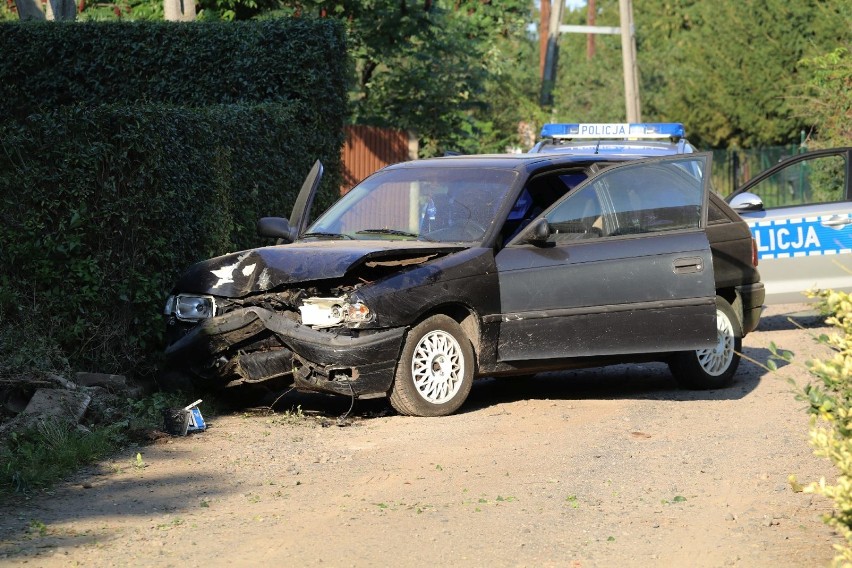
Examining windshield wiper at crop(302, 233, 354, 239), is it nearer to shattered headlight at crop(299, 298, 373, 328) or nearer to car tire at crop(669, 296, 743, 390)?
shattered headlight at crop(299, 298, 373, 328)

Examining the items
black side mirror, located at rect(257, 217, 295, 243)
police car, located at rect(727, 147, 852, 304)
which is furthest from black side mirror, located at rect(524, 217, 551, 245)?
police car, located at rect(727, 147, 852, 304)

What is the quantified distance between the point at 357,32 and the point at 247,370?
11.9 m

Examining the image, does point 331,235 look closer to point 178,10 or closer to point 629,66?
point 178,10

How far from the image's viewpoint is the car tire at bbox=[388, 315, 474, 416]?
8711mm

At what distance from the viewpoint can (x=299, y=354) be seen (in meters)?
8.57

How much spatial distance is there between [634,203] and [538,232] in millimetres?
976

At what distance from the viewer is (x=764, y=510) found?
253 inches

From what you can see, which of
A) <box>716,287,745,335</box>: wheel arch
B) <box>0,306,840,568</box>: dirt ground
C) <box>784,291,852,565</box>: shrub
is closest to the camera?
<box>784,291,852,565</box>: shrub

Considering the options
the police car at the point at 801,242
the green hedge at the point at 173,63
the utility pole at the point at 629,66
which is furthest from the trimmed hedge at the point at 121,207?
the utility pole at the point at 629,66

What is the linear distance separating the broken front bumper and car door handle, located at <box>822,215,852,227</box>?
21.1 feet

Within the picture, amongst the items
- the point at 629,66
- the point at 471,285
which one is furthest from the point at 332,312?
the point at 629,66

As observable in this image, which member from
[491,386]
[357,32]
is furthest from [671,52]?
[491,386]

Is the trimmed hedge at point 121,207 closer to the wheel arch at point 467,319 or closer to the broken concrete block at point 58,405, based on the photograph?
the broken concrete block at point 58,405

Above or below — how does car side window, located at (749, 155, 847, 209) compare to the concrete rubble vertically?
below
